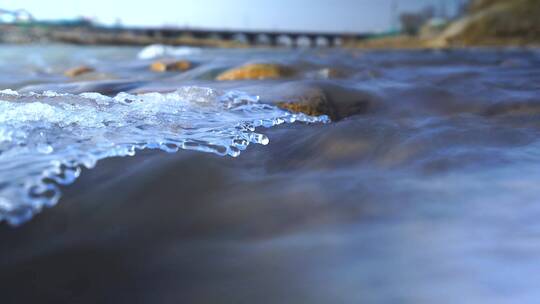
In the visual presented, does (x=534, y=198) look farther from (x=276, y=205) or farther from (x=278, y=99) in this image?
(x=278, y=99)

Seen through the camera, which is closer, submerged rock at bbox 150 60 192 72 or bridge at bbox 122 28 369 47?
submerged rock at bbox 150 60 192 72

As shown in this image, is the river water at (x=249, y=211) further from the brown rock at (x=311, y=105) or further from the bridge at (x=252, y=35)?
the bridge at (x=252, y=35)

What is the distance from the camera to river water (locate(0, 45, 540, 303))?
897 millimetres

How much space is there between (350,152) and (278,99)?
894 mm

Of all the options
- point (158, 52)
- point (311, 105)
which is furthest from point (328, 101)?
point (158, 52)

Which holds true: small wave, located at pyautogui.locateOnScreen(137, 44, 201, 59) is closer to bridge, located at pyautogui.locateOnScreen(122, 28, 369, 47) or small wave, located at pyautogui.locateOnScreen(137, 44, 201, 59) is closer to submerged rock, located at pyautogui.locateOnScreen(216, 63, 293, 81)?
submerged rock, located at pyautogui.locateOnScreen(216, 63, 293, 81)

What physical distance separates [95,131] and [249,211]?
23.4 inches

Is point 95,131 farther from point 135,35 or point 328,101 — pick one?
point 135,35

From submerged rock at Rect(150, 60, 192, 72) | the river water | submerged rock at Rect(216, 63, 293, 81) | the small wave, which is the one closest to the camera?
the river water

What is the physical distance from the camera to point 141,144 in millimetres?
1407

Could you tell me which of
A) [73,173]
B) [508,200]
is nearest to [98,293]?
[73,173]

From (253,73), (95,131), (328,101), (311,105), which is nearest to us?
(95,131)

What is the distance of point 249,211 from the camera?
123cm

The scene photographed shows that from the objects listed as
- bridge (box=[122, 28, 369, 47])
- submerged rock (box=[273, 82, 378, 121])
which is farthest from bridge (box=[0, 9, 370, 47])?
submerged rock (box=[273, 82, 378, 121])
